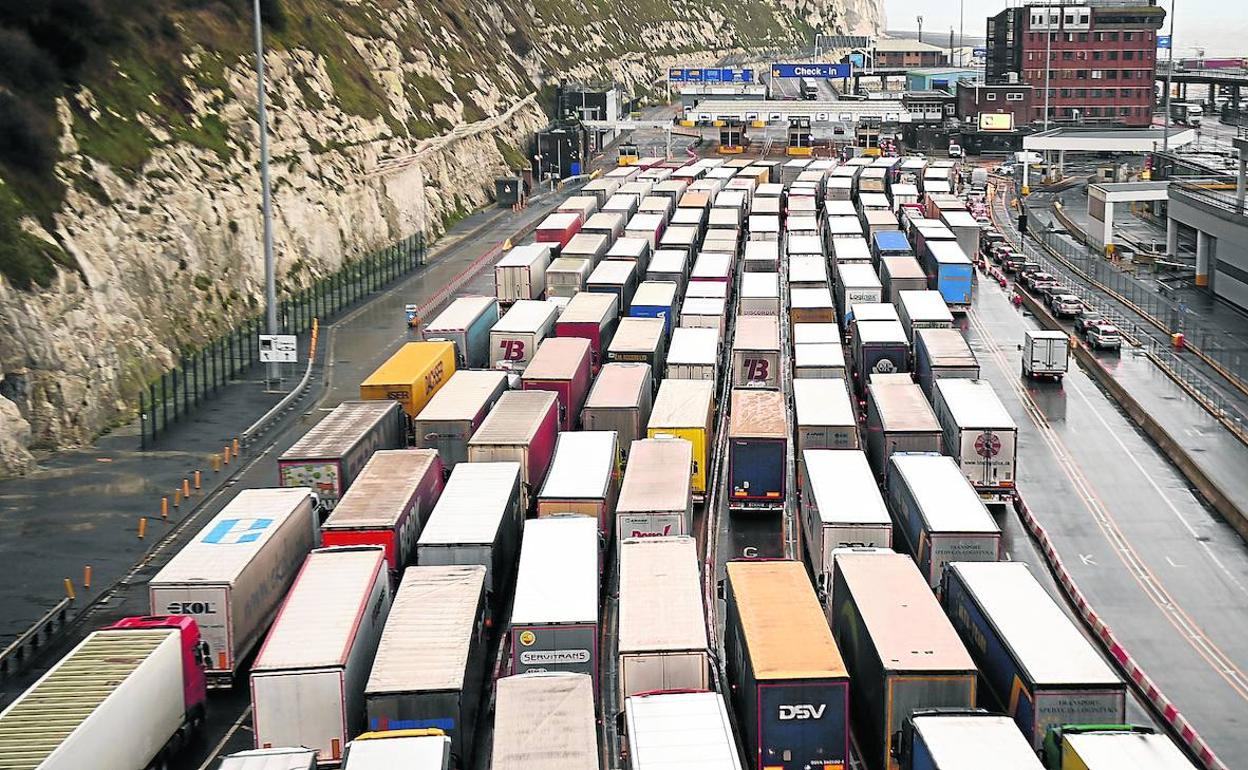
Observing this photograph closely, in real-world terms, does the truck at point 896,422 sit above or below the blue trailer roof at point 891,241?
below

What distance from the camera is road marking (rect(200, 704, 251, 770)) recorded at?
30.6 m

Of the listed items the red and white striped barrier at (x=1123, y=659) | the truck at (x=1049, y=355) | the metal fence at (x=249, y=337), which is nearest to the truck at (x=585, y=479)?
the red and white striped barrier at (x=1123, y=659)

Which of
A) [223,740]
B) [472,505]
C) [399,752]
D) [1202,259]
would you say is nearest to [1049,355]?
[1202,259]

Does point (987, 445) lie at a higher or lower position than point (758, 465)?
higher

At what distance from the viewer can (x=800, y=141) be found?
157250mm

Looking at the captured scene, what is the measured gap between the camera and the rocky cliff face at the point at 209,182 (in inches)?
2149

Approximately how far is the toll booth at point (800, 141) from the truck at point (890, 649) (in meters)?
124

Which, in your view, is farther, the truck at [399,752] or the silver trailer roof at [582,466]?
the silver trailer roof at [582,466]

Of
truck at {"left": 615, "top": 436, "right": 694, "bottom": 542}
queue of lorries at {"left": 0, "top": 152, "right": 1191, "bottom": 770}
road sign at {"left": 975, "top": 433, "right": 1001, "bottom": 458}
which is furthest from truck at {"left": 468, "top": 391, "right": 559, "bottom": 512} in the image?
road sign at {"left": 975, "top": 433, "right": 1001, "bottom": 458}

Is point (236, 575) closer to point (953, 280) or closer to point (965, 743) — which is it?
point (965, 743)

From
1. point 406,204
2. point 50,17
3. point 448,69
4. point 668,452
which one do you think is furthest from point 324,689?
point 448,69

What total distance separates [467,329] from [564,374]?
347 inches

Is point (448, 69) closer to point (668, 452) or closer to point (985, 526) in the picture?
point (668, 452)

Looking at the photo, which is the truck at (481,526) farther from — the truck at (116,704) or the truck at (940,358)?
the truck at (940,358)
